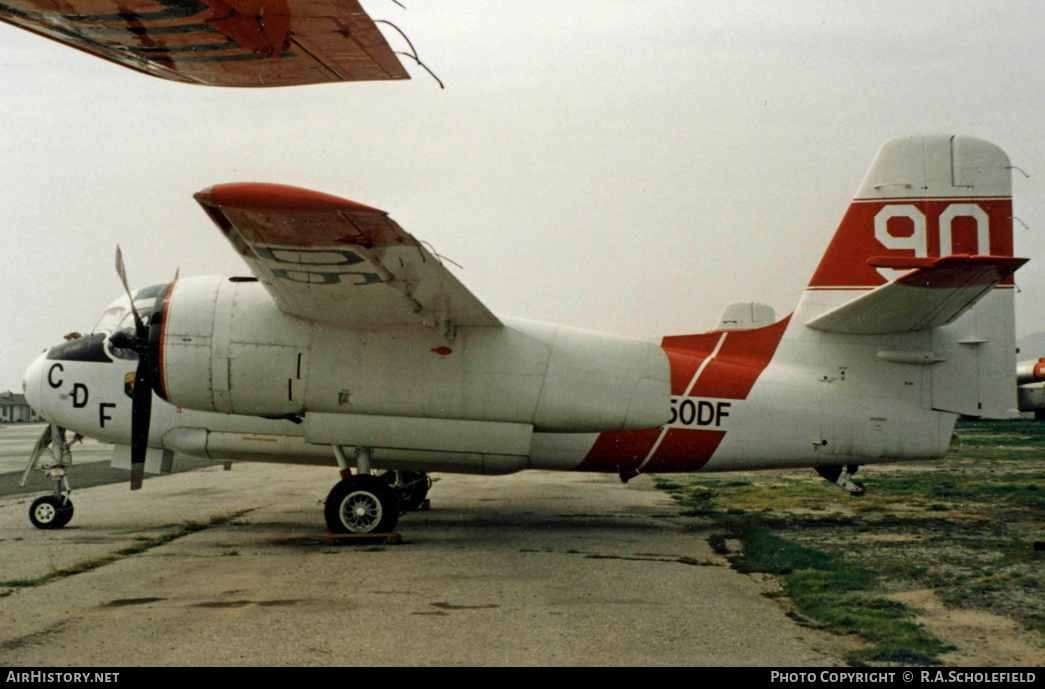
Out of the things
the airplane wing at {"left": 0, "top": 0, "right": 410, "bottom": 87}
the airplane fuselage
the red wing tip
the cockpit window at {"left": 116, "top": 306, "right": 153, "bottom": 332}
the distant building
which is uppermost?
the airplane wing at {"left": 0, "top": 0, "right": 410, "bottom": 87}

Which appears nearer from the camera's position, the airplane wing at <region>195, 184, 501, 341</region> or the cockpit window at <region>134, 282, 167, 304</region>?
the airplane wing at <region>195, 184, 501, 341</region>

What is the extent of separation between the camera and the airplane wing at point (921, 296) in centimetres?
791

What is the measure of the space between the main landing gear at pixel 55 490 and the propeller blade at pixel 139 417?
870 millimetres

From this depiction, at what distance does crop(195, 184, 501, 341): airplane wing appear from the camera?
277 inches

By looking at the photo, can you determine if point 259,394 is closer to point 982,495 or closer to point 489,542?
point 489,542

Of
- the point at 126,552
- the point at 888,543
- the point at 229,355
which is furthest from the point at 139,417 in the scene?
the point at 888,543

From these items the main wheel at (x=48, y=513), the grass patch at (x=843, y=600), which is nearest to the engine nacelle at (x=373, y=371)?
the grass patch at (x=843, y=600)

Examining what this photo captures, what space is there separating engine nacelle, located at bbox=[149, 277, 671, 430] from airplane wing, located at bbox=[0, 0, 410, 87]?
3.07 metres

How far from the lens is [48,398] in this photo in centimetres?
1071

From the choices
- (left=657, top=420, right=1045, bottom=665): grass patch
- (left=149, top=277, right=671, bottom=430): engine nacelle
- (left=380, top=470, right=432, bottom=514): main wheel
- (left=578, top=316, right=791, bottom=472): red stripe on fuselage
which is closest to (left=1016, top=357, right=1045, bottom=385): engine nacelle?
(left=657, top=420, right=1045, bottom=665): grass patch

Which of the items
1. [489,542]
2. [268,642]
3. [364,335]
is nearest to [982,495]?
[489,542]

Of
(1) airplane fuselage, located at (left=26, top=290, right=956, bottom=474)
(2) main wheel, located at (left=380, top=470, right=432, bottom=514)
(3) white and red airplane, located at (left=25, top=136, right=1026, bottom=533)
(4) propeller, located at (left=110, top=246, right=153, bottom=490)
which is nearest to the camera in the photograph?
(3) white and red airplane, located at (left=25, top=136, right=1026, bottom=533)

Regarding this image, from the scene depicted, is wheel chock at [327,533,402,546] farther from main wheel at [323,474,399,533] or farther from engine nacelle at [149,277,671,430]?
engine nacelle at [149,277,671,430]

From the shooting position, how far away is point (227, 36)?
6.15m
